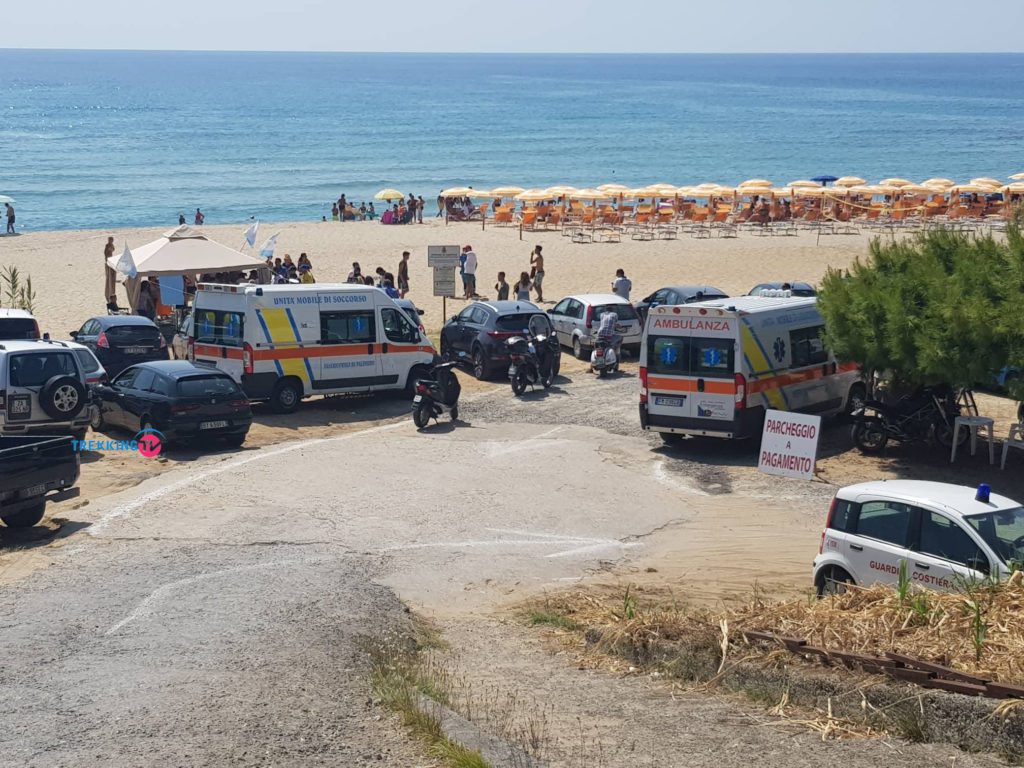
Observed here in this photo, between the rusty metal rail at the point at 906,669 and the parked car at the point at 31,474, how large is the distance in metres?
8.23

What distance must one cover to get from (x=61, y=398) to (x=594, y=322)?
11.3 meters

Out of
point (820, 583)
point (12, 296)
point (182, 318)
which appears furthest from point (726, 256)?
point (820, 583)

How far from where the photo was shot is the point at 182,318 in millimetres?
26766

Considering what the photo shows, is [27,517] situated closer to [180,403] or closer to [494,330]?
[180,403]

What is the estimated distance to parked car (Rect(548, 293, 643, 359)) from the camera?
998 inches

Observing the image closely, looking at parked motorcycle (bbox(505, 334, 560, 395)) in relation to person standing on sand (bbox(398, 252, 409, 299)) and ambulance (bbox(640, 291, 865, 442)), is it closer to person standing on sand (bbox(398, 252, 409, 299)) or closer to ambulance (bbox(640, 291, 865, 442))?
ambulance (bbox(640, 291, 865, 442))

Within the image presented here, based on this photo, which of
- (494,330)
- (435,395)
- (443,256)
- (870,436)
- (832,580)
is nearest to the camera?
(832,580)

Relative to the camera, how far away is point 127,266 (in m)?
26.0

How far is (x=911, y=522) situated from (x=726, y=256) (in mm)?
29555

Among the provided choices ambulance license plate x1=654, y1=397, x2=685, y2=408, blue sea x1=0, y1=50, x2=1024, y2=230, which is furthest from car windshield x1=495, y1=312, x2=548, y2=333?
blue sea x1=0, y1=50, x2=1024, y2=230

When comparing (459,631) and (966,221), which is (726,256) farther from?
(459,631)

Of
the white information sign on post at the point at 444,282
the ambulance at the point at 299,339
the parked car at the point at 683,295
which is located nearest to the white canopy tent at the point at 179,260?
the white information sign on post at the point at 444,282

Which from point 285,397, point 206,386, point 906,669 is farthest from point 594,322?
point 906,669

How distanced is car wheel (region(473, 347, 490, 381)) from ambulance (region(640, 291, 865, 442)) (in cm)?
590
